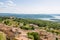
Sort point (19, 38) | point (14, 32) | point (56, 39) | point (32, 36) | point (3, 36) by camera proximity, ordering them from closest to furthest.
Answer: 1. point (3, 36)
2. point (19, 38)
3. point (14, 32)
4. point (32, 36)
5. point (56, 39)

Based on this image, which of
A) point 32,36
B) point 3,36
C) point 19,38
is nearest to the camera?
point 3,36

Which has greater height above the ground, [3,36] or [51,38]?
[3,36]

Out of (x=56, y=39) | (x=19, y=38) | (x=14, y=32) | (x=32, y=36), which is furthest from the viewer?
(x=56, y=39)

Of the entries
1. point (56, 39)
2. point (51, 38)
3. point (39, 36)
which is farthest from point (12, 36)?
point (56, 39)

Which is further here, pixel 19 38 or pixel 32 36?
pixel 32 36

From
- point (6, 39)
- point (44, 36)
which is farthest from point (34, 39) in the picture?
point (6, 39)

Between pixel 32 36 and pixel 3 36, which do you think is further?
pixel 32 36

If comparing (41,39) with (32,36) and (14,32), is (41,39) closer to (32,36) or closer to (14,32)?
(32,36)

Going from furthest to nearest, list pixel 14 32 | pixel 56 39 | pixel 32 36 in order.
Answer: pixel 56 39, pixel 32 36, pixel 14 32

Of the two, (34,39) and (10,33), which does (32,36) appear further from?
(10,33)
